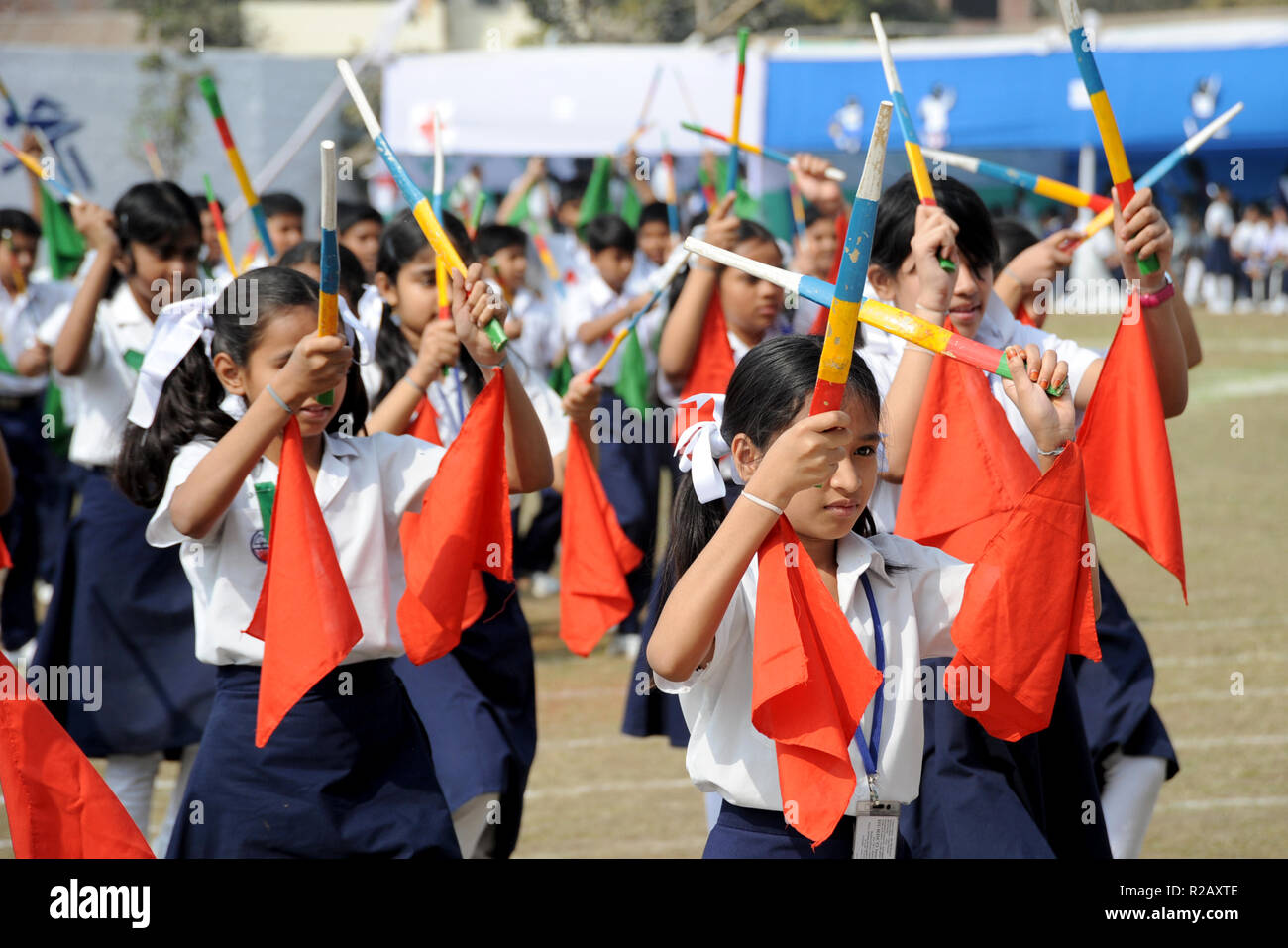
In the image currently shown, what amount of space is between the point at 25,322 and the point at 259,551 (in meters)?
5.01

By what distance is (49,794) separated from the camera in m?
2.64

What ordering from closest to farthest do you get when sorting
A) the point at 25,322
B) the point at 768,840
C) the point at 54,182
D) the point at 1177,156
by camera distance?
the point at 768,840 → the point at 1177,156 → the point at 54,182 → the point at 25,322

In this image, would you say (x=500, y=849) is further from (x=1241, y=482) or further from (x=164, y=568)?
(x=1241, y=482)

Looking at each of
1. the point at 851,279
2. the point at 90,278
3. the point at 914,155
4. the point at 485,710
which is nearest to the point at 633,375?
the point at 90,278

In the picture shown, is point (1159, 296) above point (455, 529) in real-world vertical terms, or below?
above

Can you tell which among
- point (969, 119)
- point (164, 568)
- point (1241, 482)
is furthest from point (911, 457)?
point (969, 119)

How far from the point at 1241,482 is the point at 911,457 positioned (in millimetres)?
8543

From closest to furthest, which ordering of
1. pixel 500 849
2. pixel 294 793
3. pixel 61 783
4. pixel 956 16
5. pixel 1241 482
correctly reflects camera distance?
pixel 61 783, pixel 294 793, pixel 500 849, pixel 1241 482, pixel 956 16

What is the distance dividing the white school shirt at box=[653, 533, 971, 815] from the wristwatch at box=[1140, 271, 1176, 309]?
0.84 meters

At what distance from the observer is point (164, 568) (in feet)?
14.7

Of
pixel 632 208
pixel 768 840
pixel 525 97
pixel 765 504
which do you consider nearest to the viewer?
pixel 765 504

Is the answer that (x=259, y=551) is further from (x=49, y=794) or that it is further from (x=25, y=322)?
(x=25, y=322)
